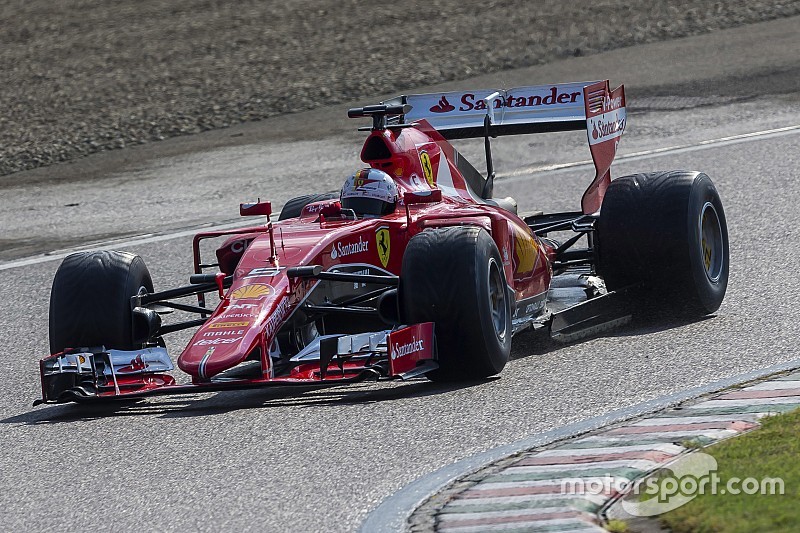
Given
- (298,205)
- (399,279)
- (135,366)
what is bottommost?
(135,366)

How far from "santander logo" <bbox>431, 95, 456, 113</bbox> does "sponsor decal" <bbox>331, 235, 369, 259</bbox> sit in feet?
8.45

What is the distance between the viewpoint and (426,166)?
9.23 meters

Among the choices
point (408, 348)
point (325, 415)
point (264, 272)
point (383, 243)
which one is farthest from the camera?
point (383, 243)

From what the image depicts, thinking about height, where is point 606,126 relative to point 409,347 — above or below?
above

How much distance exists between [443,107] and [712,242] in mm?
2320

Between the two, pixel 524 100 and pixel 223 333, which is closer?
pixel 223 333

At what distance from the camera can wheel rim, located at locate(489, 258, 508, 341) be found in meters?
7.83

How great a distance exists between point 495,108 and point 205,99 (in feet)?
37.0

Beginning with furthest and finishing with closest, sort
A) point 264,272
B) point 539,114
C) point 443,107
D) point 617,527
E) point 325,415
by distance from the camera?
point 443,107 < point 539,114 < point 264,272 < point 325,415 < point 617,527

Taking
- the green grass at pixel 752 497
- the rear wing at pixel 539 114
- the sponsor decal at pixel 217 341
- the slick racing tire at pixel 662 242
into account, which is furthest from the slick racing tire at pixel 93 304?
the green grass at pixel 752 497

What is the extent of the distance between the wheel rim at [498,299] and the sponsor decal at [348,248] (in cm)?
80

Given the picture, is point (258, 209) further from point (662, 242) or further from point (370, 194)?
point (662, 242)

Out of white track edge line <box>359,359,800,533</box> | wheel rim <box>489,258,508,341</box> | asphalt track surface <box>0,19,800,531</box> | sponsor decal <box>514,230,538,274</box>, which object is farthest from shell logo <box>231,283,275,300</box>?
white track edge line <box>359,359,800,533</box>

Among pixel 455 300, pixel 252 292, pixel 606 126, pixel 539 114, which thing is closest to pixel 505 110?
pixel 539 114
